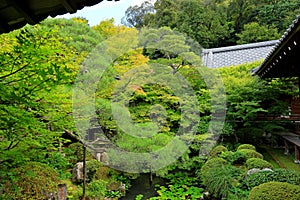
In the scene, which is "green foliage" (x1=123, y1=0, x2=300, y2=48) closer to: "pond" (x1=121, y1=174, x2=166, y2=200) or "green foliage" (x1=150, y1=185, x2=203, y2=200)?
"pond" (x1=121, y1=174, x2=166, y2=200)

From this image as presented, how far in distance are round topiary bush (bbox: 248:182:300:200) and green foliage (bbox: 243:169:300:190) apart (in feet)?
2.38

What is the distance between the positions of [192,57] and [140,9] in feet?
44.6

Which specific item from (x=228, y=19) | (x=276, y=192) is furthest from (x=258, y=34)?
(x=276, y=192)

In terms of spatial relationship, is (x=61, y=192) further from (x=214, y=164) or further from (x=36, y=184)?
(x=214, y=164)

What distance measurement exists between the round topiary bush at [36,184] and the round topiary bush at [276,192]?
3163 millimetres

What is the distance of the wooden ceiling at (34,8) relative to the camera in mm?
1011

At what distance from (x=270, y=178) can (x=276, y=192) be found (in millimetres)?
900

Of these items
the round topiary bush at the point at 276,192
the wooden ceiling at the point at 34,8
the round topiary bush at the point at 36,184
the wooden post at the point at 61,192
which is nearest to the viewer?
the wooden ceiling at the point at 34,8

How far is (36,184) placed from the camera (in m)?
4.03

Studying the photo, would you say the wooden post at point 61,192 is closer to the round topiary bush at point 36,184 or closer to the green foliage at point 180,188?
A: the round topiary bush at point 36,184

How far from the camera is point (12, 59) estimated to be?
2.12m

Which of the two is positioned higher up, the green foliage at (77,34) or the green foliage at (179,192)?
the green foliage at (77,34)

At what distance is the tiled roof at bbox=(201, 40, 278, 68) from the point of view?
1192cm

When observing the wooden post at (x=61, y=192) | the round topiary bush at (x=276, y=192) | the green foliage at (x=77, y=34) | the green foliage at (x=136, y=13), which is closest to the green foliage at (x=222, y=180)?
the round topiary bush at (x=276, y=192)
